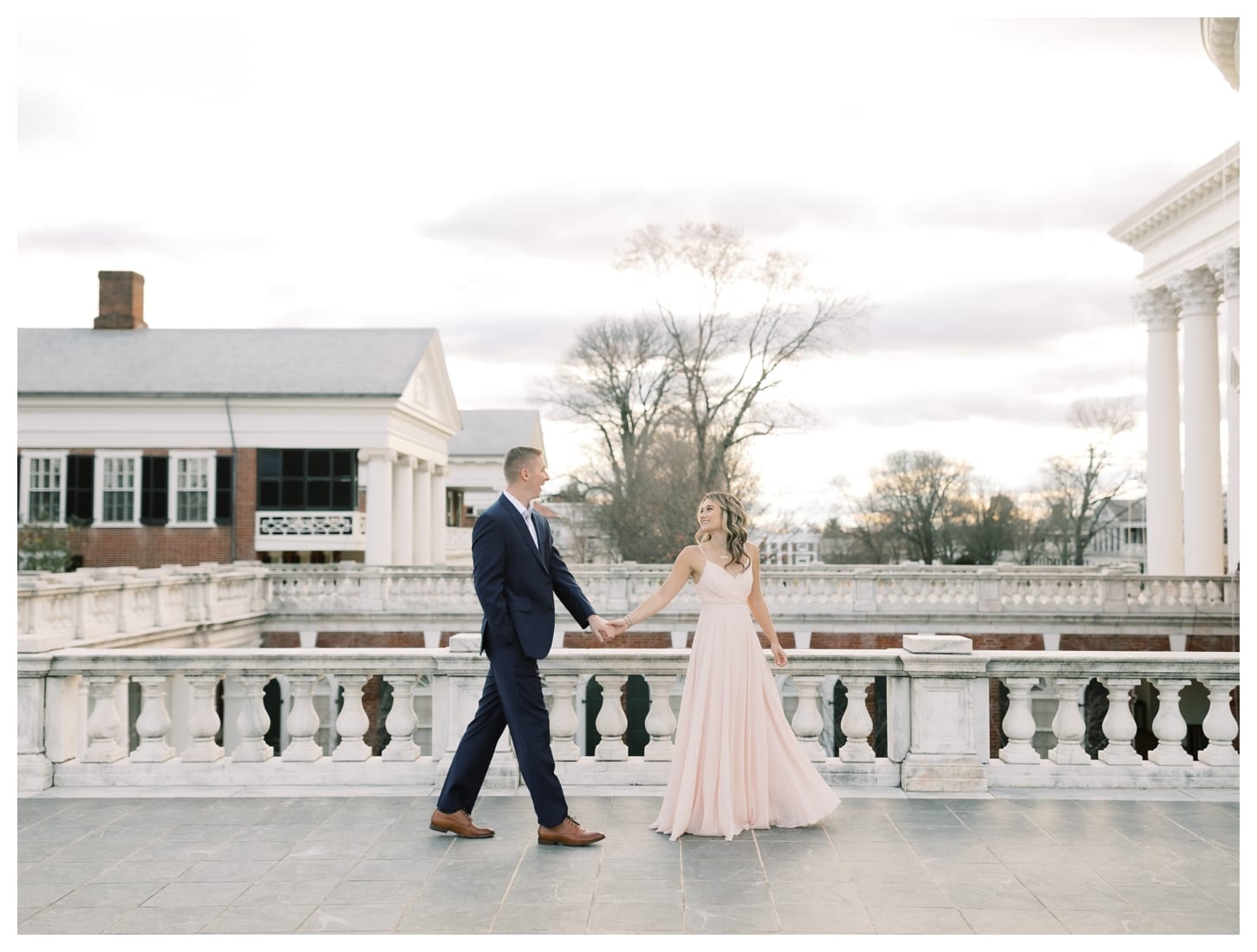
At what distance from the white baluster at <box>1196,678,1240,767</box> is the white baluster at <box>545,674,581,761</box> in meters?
4.29

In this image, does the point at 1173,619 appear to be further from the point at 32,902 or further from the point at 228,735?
the point at 32,902

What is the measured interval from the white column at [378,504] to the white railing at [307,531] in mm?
375

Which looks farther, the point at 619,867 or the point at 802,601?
the point at 802,601

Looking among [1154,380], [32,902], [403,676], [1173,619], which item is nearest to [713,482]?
[1154,380]

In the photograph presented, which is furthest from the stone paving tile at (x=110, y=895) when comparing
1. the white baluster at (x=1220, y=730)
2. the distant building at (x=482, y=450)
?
the distant building at (x=482, y=450)

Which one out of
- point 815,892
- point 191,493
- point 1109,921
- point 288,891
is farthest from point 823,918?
point 191,493

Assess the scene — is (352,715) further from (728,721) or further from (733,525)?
(733,525)

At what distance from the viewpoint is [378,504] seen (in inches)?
1469

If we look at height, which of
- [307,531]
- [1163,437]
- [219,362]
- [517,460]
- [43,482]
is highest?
[219,362]

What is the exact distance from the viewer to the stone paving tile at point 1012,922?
4871 mm

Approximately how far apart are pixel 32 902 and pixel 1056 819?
5572 millimetres

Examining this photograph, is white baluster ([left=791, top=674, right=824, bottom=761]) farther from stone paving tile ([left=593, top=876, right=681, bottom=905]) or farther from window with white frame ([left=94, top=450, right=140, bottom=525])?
window with white frame ([left=94, top=450, right=140, bottom=525])

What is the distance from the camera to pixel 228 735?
2212 cm

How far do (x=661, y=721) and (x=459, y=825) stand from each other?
6.22ft
